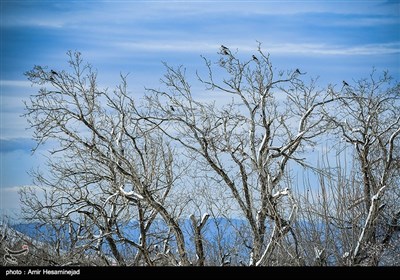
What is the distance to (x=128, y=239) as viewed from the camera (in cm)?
648

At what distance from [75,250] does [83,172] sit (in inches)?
35.9

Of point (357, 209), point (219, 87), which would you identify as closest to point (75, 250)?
point (219, 87)

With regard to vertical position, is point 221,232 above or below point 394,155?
below

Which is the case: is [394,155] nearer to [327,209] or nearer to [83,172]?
[327,209]

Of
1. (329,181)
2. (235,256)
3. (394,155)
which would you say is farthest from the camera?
(394,155)

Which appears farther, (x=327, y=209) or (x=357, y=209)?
(x=357, y=209)

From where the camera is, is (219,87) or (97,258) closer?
(219,87)

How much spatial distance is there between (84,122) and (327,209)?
9.48 ft
